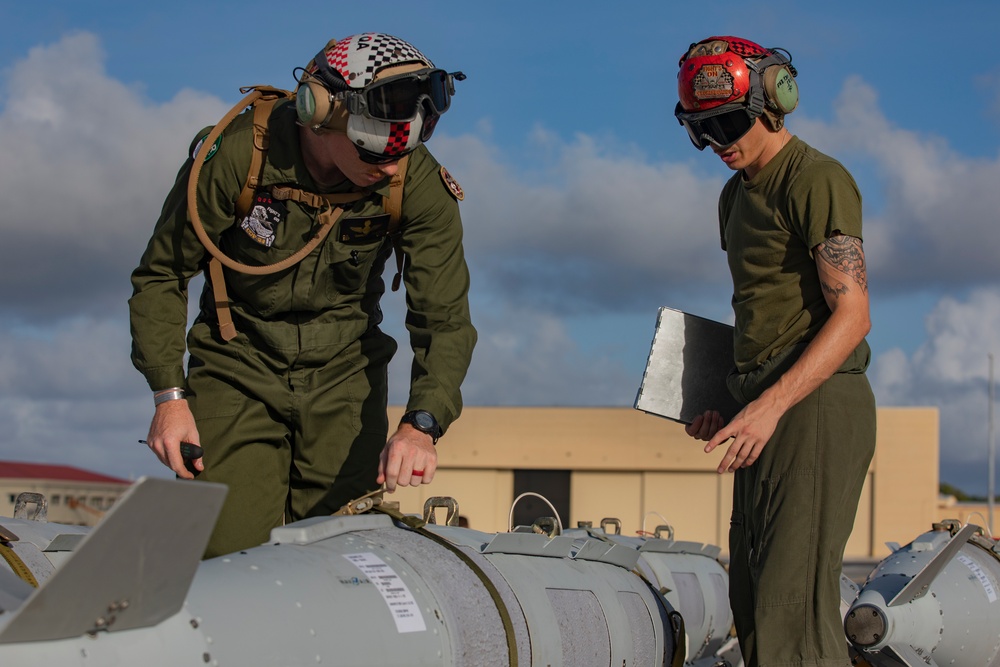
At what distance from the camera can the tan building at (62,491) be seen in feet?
107

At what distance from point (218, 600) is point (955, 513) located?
4009 cm

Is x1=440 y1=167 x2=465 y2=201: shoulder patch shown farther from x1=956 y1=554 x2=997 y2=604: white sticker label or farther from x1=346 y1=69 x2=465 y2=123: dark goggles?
x1=956 y1=554 x2=997 y2=604: white sticker label

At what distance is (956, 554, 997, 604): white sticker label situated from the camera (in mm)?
6632

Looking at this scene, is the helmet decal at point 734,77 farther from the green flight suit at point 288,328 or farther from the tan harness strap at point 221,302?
the tan harness strap at point 221,302

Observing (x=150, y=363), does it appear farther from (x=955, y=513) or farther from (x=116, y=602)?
(x=955, y=513)

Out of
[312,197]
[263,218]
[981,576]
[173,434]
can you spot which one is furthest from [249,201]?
[981,576]

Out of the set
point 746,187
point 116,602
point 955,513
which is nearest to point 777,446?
point 746,187

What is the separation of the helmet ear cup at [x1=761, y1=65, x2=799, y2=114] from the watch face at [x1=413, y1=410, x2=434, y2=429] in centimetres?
153

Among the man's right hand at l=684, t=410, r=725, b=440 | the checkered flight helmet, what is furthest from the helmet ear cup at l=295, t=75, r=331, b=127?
the man's right hand at l=684, t=410, r=725, b=440

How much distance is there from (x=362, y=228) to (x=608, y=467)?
104 feet

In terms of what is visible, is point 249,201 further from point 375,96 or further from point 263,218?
point 375,96

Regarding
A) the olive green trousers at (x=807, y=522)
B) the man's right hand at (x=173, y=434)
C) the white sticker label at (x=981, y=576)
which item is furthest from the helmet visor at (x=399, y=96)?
the white sticker label at (x=981, y=576)

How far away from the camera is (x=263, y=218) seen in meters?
4.02

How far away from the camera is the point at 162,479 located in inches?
80.0
